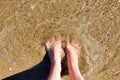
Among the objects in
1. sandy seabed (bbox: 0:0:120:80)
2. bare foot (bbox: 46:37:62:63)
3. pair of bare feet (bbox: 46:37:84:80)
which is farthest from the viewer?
sandy seabed (bbox: 0:0:120:80)

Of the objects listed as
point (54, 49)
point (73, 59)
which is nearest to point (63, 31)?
point (54, 49)

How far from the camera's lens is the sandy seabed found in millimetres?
3455

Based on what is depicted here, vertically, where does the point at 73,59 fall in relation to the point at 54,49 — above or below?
below

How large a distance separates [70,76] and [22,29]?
70 centimetres

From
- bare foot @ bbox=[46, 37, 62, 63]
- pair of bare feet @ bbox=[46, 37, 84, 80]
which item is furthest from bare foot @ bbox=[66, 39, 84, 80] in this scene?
bare foot @ bbox=[46, 37, 62, 63]

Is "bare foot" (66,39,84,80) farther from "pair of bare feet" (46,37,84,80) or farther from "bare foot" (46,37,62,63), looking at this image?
"bare foot" (46,37,62,63)

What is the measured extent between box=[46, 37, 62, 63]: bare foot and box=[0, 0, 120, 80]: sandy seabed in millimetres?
62

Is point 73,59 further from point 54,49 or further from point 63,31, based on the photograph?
point 63,31

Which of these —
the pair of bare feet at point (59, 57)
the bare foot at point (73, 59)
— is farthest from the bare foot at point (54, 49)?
the bare foot at point (73, 59)

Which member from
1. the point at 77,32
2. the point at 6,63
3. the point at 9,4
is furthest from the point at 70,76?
the point at 9,4

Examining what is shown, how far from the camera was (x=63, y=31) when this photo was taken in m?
3.45

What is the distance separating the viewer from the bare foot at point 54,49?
3314 millimetres

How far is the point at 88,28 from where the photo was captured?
136 inches

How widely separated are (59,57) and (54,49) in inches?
4.3
